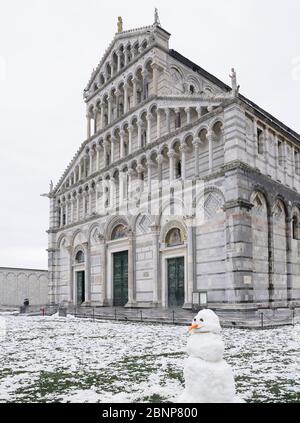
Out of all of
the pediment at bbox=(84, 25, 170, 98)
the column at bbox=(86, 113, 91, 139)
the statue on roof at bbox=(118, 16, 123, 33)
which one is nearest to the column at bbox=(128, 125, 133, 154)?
the pediment at bbox=(84, 25, 170, 98)

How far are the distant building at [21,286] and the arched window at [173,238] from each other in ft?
84.8

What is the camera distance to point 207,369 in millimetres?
5445

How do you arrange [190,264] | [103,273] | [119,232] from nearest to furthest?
[190,264] < [119,232] < [103,273]

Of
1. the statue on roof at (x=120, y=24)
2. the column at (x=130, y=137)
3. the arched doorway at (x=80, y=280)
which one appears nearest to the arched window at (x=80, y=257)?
the arched doorway at (x=80, y=280)

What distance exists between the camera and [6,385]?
298 inches

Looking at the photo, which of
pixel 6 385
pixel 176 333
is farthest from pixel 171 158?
pixel 6 385

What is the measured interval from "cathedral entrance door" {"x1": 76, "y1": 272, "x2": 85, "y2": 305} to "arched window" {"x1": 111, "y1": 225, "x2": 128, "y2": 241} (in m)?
5.58

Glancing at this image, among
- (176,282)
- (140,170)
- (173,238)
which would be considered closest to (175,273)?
(176,282)

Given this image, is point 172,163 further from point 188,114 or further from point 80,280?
point 80,280

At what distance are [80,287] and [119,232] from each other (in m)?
7.36

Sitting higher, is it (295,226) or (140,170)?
(140,170)
